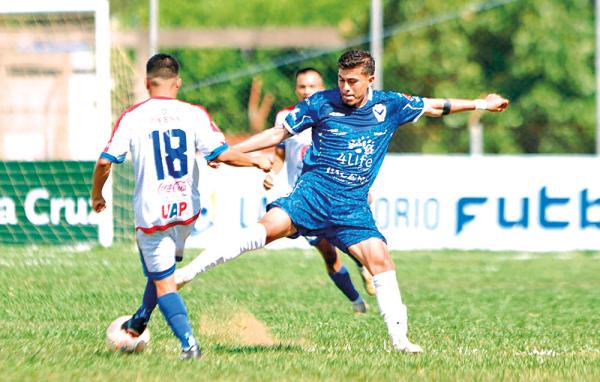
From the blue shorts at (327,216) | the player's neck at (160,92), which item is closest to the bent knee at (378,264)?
the blue shorts at (327,216)

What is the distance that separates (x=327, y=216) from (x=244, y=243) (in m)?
0.54

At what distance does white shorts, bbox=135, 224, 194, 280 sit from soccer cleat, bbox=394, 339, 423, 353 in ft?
4.79

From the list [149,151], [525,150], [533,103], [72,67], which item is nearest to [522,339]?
[149,151]

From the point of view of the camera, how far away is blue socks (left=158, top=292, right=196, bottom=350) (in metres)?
7.41

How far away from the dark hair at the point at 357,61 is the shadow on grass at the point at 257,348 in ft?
5.67

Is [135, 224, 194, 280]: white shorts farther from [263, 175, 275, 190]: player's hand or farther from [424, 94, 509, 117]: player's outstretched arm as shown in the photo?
[263, 175, 275, 190]: player's hand

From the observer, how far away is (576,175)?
18.0 m

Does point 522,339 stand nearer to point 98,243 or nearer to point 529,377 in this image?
point 529,377

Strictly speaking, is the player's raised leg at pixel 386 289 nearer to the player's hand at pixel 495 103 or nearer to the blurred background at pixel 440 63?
the player's hand at pixel 495 103

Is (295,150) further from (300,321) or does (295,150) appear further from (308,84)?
(300,321)

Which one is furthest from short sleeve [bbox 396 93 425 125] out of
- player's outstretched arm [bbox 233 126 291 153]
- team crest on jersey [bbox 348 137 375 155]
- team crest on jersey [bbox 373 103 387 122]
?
player's outstretched arm [bbox 233 126 291 153]

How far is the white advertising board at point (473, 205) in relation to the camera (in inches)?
Result: 707

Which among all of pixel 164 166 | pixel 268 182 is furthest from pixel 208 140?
pixel 268 182

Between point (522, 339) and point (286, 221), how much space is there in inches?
77.4
